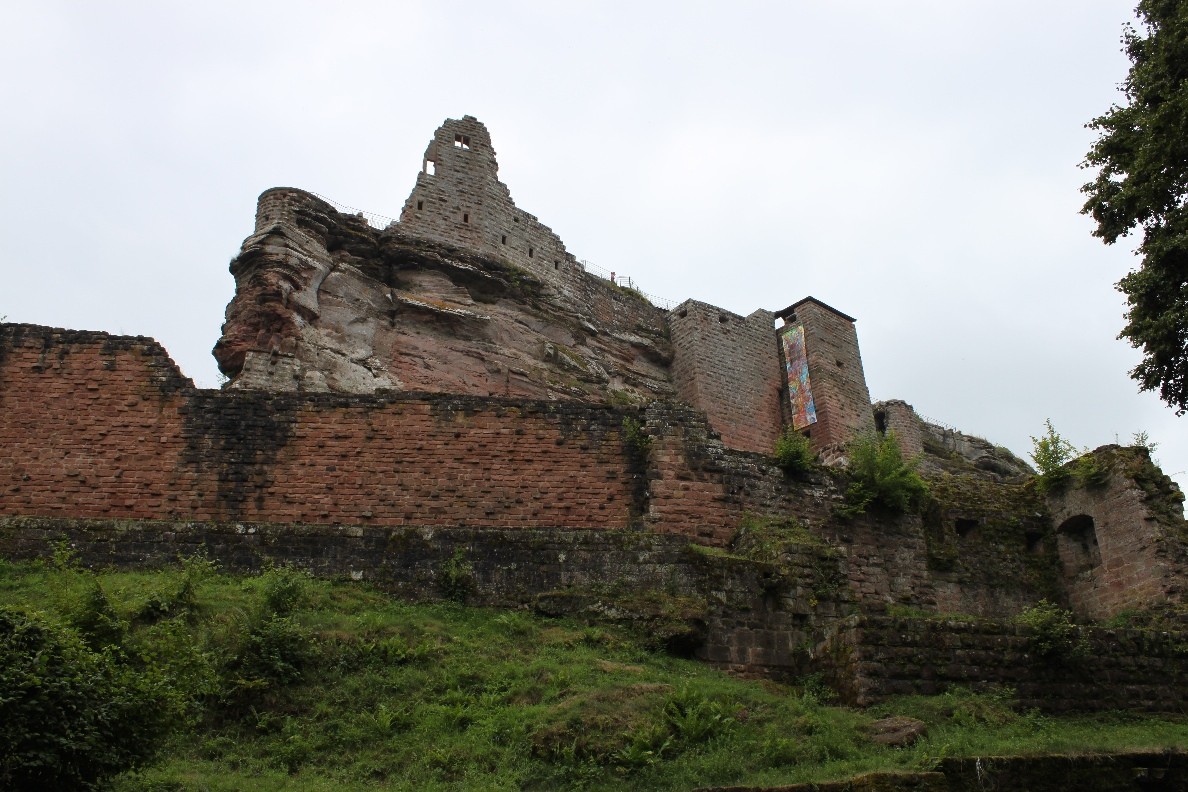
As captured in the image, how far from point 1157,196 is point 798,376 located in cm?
2023

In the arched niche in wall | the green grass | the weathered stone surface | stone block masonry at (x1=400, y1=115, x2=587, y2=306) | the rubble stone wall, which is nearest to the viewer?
the green grass

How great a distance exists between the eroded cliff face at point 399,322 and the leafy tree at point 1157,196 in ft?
51.0

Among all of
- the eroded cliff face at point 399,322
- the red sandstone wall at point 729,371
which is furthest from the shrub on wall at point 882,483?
the red sandstone wall at point 729,371

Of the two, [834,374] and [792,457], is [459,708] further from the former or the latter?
[834,374]

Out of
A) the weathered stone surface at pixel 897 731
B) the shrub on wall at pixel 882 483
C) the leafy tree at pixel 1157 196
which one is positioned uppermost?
the leafy tree at pixel 1157 196

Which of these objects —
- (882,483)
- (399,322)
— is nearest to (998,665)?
(882,483)

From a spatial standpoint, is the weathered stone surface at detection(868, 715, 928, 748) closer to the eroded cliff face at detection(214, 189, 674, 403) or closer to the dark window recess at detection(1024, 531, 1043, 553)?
the dark window recess at detection(1024, 531, 1043, 553)

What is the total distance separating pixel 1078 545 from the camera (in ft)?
64.5

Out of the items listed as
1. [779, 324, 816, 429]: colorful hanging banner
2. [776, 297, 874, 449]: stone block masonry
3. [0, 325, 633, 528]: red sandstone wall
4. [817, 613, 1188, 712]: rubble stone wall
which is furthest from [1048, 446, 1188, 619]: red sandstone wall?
[779, 324, 816, 429]: colorful hanging banner

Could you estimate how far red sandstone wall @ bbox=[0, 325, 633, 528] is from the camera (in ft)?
53.8

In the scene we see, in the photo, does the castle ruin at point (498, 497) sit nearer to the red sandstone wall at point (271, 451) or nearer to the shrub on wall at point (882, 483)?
the red sandstone wall at point (271, 451)

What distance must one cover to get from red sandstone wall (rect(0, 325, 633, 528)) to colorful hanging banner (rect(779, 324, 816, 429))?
56.5 feet

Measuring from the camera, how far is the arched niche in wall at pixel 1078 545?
63.4ft

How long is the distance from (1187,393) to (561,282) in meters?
20.2
